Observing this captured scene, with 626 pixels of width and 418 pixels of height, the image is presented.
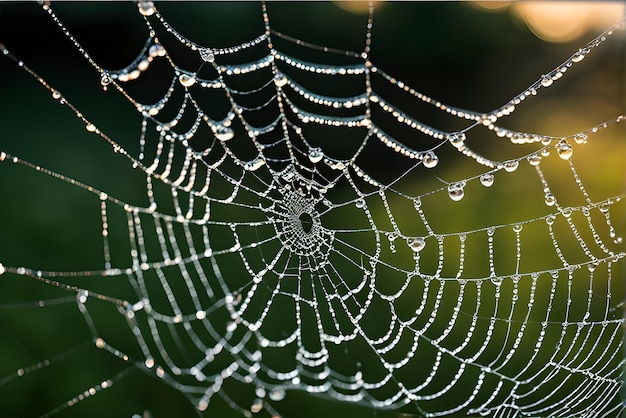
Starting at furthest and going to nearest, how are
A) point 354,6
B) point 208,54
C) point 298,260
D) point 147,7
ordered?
point 354,6 → point 298,260 → point 208,54 → point 147,7

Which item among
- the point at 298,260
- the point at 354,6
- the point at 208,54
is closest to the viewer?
the point at 208,54

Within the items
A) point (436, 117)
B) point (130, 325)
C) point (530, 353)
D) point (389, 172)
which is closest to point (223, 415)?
point (130, 325)

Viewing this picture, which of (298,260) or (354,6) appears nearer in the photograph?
(298,260)

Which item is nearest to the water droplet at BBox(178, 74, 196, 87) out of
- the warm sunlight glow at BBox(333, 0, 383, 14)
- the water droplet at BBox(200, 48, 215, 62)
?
the water droplet at BBox(200, 48, 215, 62)

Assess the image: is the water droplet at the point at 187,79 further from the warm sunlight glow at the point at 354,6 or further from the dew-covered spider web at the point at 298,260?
the warm sunlight glow at the point at 354,6

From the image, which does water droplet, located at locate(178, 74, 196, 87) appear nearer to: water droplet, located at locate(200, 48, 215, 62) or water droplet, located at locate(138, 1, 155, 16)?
water droplet, located at locate(200, 48, 215, 62)

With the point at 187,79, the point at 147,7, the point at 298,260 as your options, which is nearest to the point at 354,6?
the point at 298,260

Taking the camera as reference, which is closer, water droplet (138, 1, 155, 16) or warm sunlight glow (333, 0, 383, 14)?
water droplet (138, 1, 155, 16)

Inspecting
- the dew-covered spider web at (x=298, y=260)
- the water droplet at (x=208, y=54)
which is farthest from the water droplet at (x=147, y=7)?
the dew-covered spider web at (x=298, y=260)

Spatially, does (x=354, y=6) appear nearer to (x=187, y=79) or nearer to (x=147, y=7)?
(x=187, y=79)
